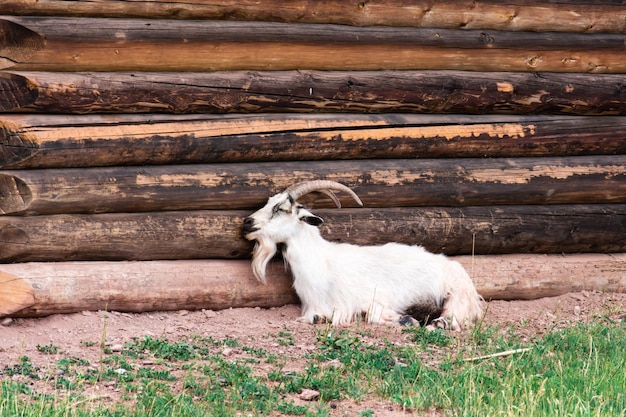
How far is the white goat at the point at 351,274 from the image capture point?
8352mm

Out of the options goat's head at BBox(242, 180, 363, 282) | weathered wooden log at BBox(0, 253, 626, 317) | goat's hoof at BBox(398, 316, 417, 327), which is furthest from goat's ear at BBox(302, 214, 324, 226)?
goat's hoof at BBox(398, 316, 417, 327)

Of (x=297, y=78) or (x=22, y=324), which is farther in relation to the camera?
(x=297, y=78)

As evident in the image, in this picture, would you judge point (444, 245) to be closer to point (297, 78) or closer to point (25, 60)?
point (297, 78)

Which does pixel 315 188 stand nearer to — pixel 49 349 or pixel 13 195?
pixel 13 195

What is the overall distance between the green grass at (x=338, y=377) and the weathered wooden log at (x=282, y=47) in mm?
2271

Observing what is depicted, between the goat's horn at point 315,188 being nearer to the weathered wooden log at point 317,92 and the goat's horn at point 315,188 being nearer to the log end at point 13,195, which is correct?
the weathered wooden log at point 317,92

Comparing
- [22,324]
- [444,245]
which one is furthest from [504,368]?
[22,324]

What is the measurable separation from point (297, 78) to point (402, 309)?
7.06ft

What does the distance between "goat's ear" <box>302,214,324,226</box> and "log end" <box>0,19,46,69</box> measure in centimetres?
252

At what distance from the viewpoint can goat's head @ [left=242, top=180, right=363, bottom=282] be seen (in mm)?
8312

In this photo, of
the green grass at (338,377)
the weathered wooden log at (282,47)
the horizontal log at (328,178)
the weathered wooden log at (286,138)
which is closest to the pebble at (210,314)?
the green grass at (338,377)

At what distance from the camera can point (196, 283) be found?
8.20 m

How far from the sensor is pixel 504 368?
6.82m

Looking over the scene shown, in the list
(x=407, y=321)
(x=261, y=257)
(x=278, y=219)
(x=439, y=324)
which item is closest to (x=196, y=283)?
(x=261, y=257)
